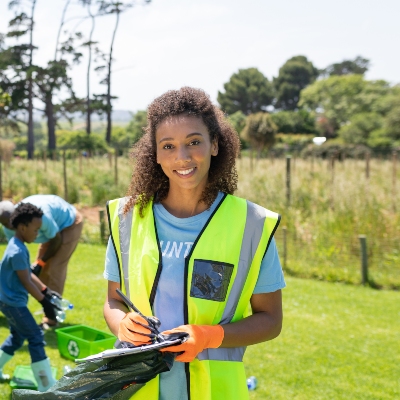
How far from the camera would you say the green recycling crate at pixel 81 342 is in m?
4.68

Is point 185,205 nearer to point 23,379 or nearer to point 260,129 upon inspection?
point 23,379

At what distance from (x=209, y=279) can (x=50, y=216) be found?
4.22 meters

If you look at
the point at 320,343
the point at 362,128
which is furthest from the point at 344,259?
the point at 362,128

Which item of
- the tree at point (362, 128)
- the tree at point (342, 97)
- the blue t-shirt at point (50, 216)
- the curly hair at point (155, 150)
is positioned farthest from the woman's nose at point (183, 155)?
the tree at point (342, 97)

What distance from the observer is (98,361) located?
75.3 inches

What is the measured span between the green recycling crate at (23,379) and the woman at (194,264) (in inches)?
111

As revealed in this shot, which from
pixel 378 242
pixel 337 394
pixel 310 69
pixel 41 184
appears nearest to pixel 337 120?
pixel 310 69

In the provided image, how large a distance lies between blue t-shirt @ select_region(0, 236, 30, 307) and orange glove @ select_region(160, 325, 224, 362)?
8.79 feet

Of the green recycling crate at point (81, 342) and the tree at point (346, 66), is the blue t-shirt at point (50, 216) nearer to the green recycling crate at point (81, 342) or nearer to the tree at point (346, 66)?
the green recycling crate at point (81, 342)

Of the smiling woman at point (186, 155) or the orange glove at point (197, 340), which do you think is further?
the smiling woman at point (186, 155)

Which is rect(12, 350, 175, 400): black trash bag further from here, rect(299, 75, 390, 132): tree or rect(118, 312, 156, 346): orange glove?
rect(299, 75, 390, 132): tree

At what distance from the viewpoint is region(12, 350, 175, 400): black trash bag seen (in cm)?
187

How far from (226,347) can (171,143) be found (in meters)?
0.75

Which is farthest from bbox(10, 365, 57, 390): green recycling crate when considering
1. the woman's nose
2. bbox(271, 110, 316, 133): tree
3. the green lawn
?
bbox(271, 110, 316, 133): tree
